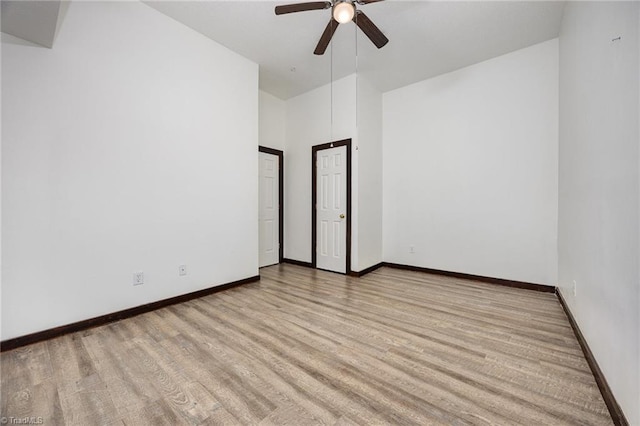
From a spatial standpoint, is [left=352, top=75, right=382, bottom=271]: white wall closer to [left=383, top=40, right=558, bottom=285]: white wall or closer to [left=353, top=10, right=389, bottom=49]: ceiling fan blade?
[left=383, top=40, right=558, bottom=285]: white wall

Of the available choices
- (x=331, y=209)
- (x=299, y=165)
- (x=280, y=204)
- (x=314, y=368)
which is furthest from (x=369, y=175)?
(x=314, y=368)

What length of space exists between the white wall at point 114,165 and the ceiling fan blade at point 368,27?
181 centimetres

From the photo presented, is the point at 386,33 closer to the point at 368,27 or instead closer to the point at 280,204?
the point at 368,27

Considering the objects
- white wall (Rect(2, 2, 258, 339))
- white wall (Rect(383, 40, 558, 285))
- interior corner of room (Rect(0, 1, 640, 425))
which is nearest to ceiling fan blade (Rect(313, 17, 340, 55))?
interior corner of room (Rect(0, 1, 640, 425))

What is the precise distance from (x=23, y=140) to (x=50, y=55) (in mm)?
734

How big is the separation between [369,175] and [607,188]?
2.99m

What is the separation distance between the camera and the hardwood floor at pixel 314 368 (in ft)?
4.60

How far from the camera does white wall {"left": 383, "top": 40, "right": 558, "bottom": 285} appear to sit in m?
3.33

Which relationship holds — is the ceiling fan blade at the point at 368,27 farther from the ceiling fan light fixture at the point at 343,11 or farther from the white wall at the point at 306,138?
the white wall at the point at 306,138

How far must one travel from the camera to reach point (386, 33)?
10.2 feet

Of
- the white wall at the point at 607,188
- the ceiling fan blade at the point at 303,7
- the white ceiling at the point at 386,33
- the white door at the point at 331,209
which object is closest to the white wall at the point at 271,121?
the white ceiling at the point at 386,33

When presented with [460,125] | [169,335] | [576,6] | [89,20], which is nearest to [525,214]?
[460,125]

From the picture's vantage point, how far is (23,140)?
205 cm

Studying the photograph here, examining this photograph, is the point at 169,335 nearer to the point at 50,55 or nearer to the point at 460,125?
the point at 50,55
